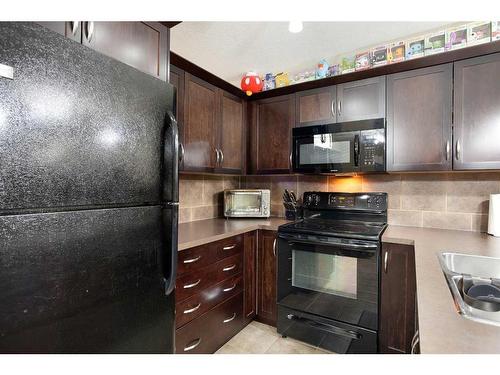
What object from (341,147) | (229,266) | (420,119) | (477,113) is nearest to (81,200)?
(229,266)

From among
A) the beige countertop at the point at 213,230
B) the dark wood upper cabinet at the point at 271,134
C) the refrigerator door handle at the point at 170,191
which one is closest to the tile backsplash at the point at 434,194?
the dark wood upper cabinet at the point at 271,134

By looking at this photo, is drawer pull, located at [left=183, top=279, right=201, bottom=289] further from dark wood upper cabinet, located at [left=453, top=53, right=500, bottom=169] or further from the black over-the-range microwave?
dark wood upper cabinet, located at [left=453, top=53, right=500, bottom=169]

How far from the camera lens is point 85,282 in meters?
0.79

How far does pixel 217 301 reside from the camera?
1815 millimetres

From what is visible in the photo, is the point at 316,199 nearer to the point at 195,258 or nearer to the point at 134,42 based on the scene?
the point at 195,258

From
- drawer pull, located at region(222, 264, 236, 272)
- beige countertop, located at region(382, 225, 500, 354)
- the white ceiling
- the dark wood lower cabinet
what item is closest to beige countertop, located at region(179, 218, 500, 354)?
beige countertop, located at region(382, 225, 500, 354)

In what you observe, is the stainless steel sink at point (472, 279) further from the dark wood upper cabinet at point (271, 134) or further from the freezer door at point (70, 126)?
the dark wood upper cabinet at point (271, 134)

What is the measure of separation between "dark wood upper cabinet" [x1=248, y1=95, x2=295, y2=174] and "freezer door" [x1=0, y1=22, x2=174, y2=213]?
1.54m

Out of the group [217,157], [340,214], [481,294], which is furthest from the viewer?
[340,214]

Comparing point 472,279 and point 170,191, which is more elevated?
point 170,191

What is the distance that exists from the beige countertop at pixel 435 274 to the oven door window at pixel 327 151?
1.92 ft

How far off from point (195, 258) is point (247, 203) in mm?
979

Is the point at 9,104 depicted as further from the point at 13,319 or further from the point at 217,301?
the point at 217,301

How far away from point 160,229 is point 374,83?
1.89 meters
